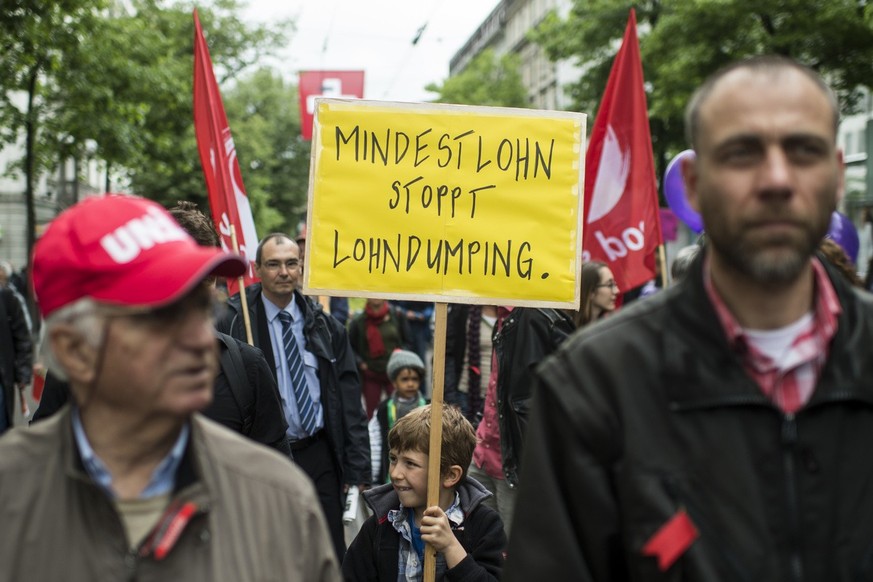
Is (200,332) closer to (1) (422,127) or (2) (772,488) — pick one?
(2) (772,488)

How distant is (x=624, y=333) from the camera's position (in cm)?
229

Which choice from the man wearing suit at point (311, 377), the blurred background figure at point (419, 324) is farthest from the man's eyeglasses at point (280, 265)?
the blurred background figure at point (419, 324)

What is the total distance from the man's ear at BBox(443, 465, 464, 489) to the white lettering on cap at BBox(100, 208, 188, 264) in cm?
264

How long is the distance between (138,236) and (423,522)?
7.92 feet

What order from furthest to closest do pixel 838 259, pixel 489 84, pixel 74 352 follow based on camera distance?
pixel 489 84, pixel 838 259, pixel 74 352

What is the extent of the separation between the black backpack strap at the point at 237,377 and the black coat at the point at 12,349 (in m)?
4.28

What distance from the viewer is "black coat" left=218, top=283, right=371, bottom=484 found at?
6.56 m

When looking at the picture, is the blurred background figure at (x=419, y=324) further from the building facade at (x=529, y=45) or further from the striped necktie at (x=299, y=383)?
the building facade at (x=529, y=45)

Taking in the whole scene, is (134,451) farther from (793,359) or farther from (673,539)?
(793,359)

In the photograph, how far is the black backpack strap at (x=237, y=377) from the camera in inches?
170

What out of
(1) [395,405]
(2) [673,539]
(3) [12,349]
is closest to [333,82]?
(3) [12,349]

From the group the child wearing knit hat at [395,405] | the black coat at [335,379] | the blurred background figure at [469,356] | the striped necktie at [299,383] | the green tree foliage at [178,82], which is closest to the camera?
the striped necktie at [299,383]

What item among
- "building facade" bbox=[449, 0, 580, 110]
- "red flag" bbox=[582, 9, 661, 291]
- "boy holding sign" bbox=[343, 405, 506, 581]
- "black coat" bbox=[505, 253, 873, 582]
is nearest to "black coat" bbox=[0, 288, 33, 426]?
Answer: "red flag" bbox=[582, 9, 661, 291]

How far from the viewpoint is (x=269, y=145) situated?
170 ft
